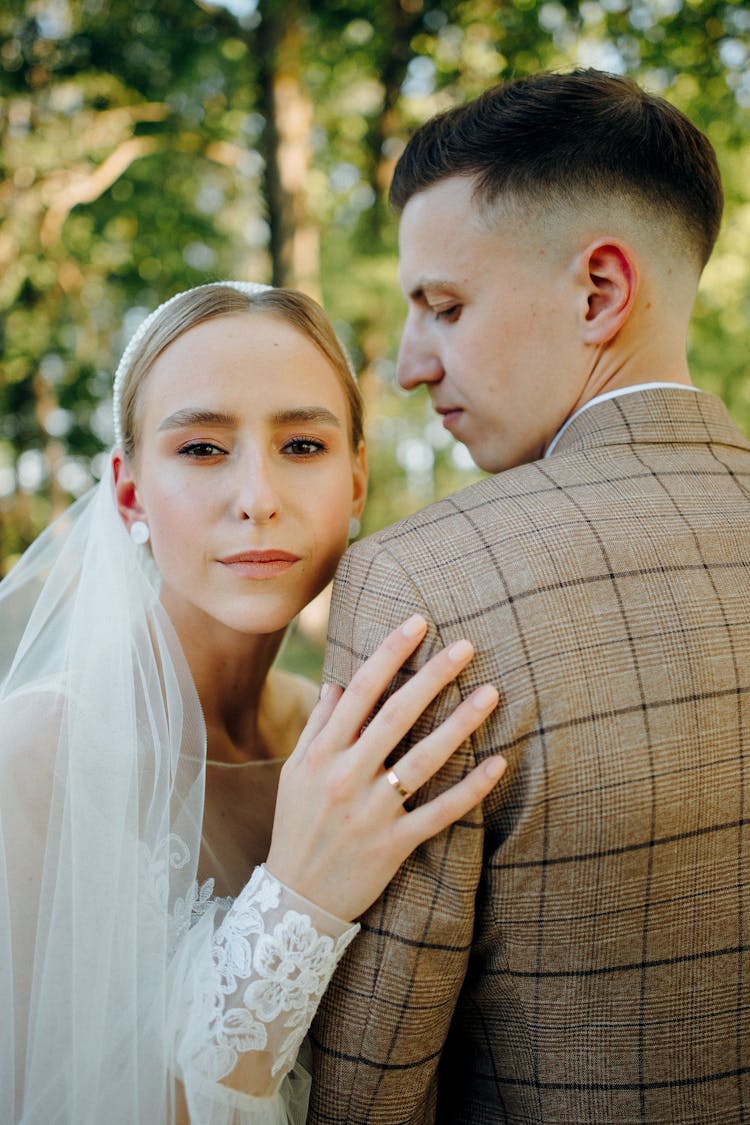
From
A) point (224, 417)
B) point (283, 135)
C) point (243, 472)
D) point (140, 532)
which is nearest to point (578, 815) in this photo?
point (243, 472)

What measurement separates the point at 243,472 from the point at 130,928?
0.99 metres

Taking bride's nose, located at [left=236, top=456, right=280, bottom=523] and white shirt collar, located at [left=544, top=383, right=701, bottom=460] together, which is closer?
white shirt collar, located at [left=544, top=383, right=701, bottom=460]

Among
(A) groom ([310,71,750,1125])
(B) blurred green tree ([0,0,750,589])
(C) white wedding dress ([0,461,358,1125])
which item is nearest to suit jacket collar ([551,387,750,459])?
(A) groom ([310,71,750,1125])

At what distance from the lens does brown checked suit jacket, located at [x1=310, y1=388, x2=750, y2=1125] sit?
1595 millimetres

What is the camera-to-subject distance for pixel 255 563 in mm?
2178

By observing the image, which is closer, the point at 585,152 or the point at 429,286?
the point at 585,152

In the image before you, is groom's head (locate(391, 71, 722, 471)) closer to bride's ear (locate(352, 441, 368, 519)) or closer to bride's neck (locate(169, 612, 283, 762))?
bride's ear (locate(352, 441, 368, 519))

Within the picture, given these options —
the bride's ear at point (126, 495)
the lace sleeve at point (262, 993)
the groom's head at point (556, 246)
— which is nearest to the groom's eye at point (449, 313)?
the groom's head at point (556, 246)

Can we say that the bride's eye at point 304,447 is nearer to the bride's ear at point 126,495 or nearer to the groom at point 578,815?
the bride's ear at point 126,495

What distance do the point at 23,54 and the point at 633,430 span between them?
8.90 metres

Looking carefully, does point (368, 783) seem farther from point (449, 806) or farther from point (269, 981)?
point (269, 981)

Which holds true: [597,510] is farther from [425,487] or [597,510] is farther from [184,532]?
[425,487]

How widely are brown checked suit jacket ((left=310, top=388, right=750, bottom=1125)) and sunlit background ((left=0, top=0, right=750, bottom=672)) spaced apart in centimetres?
602

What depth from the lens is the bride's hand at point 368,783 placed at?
5.23 feet
